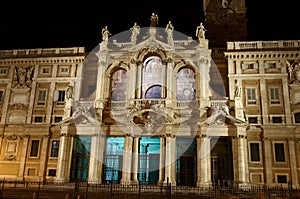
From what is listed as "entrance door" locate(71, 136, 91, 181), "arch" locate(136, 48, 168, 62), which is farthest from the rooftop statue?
"entrance door" locate(71, 136, 91, 181)

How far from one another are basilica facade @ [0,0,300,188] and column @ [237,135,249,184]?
96mm

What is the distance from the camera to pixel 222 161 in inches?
1261

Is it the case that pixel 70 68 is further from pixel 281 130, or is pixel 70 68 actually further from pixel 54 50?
pixel 281 130

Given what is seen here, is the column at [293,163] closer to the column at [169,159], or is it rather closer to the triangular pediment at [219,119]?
the triangular pediment at [219,119]

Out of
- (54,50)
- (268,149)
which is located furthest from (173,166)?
(54,50)

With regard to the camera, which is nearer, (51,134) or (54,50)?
(51,134)

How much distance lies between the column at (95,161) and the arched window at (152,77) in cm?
797

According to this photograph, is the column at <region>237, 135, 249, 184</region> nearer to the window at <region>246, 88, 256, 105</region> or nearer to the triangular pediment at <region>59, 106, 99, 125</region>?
the window at <region>246, 88, 256, 105</region>

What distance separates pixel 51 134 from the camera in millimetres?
34156

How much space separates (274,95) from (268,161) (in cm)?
724

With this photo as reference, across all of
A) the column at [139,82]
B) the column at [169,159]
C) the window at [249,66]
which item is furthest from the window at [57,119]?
the window at [249,66]

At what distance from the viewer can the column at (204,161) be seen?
2911 centimetres

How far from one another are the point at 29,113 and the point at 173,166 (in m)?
18.1

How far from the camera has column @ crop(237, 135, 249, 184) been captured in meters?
28.7
